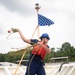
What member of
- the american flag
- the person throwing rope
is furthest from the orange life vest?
the american flag

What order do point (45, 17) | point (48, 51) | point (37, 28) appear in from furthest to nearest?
point (45, 17) < point (37, 28) < point (48, 51)

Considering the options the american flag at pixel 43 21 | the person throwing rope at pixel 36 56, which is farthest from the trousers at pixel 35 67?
the american flag at pixel 43 21

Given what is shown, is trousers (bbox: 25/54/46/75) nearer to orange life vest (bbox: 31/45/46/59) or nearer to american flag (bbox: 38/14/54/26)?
orange life vest (bbox: 31/45/46/59)

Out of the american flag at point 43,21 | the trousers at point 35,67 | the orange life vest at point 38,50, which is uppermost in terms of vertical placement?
the american flag at point 43,21

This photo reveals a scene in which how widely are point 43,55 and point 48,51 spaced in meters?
0.30

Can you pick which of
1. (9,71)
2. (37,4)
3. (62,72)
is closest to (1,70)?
(9,71)

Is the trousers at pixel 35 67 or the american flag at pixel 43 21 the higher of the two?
the american flag at pixel 43 21

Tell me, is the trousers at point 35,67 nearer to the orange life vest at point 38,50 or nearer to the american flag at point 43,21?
the orange life vest at point 38,50

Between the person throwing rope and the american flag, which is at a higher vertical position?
the american flag

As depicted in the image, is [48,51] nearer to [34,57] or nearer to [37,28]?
[34,57]

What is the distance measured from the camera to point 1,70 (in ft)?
32.5

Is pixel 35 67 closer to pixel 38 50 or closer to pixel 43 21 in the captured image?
pixel 38 50

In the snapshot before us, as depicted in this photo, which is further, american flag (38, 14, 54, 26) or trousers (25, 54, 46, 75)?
american flag (38, 14, 54, 26)

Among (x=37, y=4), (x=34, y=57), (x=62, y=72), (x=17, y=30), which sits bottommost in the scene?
(x=62, y=72)
